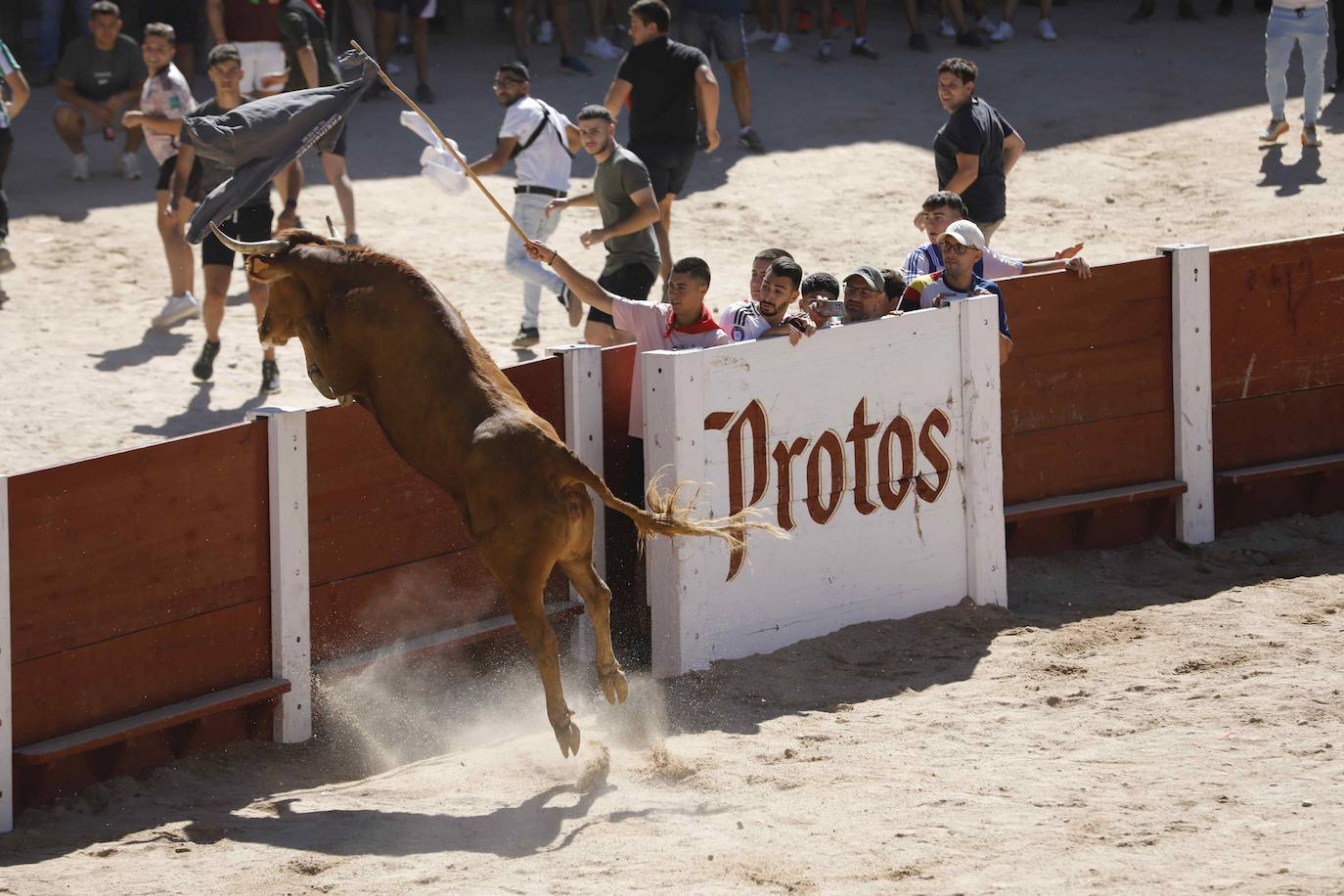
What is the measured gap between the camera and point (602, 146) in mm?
8844

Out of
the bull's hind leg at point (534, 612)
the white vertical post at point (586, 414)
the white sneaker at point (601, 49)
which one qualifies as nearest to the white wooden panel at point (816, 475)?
the white vertical post at point (586, 414)

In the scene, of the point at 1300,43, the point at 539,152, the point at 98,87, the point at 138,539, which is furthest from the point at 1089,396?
the point at 98,87

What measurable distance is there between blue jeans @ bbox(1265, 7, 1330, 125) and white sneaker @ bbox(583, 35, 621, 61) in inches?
216

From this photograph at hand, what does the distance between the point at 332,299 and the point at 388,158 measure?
783 centimetres

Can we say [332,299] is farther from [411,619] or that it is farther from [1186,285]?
[1186,285]

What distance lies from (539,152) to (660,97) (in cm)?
88

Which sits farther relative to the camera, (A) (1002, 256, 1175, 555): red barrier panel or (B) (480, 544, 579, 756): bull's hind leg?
(A) (1002, 256, 1175, 555): red barrier panel

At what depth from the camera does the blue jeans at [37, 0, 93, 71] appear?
566 inches

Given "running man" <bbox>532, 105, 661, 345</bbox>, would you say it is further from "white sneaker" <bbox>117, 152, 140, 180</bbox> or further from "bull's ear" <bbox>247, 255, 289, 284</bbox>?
"white sneaker" <bbox>117, 152, 140, 180</bbox>

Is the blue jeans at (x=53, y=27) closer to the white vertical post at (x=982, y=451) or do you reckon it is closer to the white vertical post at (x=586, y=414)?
the white vertical post at (x=586, y=414)

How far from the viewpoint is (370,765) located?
6109mm

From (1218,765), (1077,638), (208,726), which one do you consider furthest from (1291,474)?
(208,726)

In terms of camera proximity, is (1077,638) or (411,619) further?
(1077,638)

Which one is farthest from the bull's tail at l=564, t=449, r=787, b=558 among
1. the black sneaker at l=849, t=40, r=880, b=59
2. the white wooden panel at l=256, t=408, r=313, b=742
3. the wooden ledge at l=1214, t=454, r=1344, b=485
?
the black sneaker at l=849, t=40, r=880, b=59
